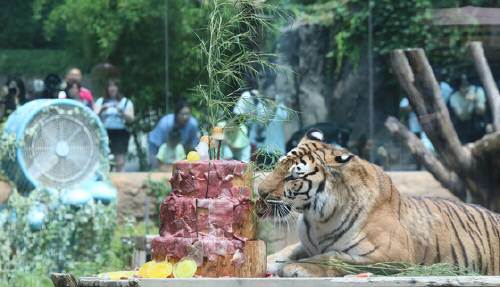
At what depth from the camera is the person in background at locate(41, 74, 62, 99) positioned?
1441cm

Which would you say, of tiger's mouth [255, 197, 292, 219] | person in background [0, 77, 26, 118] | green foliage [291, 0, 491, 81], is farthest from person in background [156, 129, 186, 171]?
tiger's mouth [255, 197, 292, 219]

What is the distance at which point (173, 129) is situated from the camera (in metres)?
14.9

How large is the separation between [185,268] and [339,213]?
170 cm

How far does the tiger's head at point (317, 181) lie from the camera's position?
20.9ft

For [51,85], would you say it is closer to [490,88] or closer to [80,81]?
[80,81]

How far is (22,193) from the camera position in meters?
11.5

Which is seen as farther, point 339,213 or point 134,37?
point 134,37

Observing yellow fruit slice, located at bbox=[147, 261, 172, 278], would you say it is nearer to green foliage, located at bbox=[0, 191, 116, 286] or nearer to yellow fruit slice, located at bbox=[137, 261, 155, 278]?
yellow fruit slice, located at bbox=[137, 261, 155, 278]

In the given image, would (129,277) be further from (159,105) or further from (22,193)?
(159,105)

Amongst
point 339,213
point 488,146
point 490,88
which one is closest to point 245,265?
point 339,213

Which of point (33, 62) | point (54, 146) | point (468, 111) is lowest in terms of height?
point (54, 146)

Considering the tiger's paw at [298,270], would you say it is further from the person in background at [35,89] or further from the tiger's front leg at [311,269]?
the person in background at [35,89]

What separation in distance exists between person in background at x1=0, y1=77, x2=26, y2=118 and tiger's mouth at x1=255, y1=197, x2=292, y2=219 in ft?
26.7

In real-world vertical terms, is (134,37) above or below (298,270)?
above
